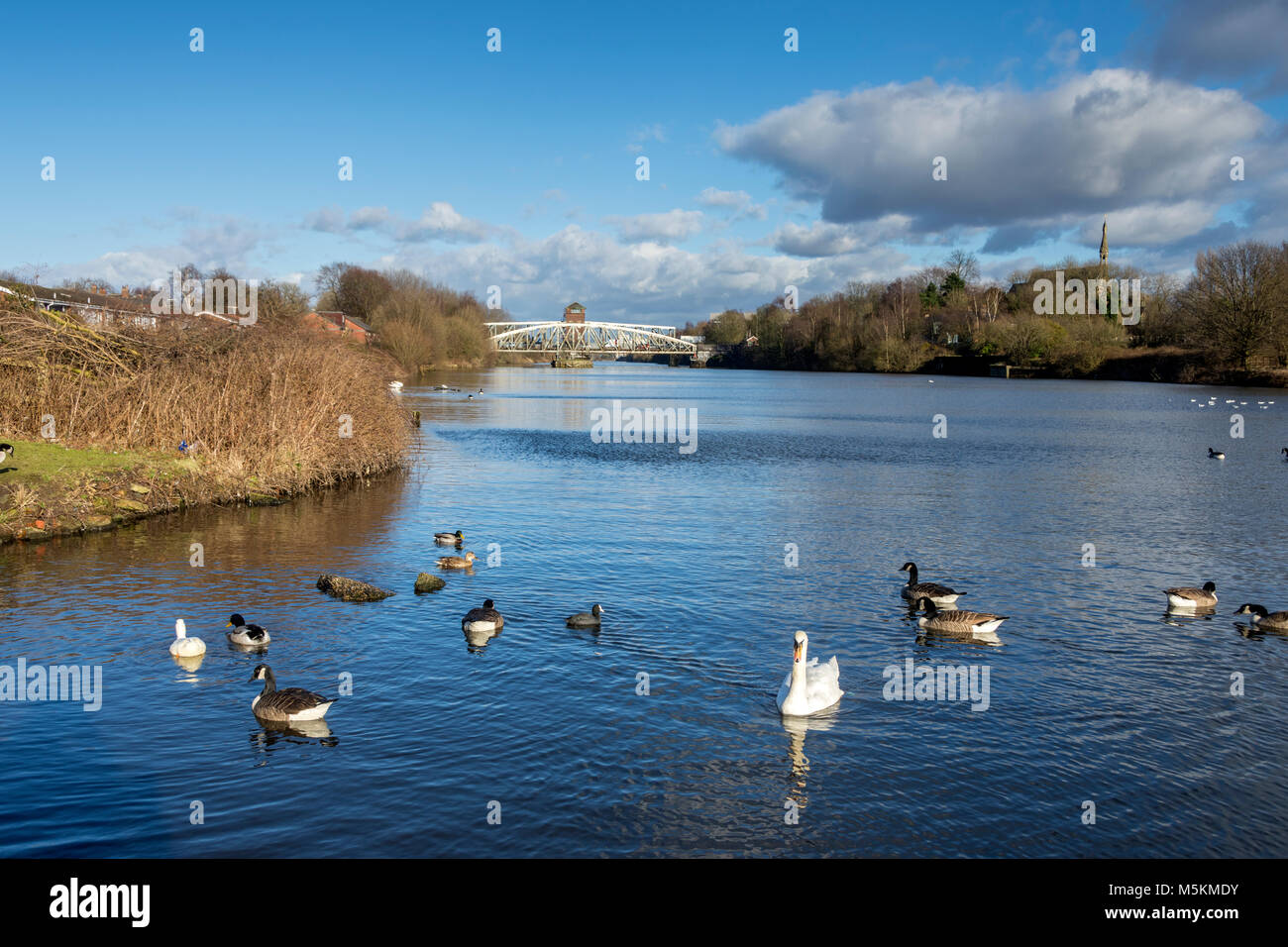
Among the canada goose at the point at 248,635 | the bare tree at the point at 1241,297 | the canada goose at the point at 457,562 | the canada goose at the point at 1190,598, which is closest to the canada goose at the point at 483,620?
the canada goose at the point at 248,635

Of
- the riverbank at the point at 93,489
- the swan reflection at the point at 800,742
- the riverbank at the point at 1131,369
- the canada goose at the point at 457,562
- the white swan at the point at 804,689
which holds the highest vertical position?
the riverbank at the point at 1131,369

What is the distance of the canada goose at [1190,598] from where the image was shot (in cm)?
1562

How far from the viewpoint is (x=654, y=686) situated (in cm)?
1227

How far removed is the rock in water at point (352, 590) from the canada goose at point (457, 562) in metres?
1.94

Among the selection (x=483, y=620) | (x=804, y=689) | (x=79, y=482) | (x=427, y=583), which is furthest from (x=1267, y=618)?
(x=79, y=482)

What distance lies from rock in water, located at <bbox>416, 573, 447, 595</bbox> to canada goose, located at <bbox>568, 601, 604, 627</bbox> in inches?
141

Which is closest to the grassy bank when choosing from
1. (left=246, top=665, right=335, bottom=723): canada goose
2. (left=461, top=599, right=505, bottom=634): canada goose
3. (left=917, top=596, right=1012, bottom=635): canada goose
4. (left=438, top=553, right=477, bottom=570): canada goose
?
(left=438, top=553, right=477, bottom=570): canada goose

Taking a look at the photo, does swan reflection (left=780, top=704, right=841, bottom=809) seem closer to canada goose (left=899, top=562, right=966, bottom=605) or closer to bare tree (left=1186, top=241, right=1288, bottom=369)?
canada goose (left=899, top=562, right=966, bottom=605)

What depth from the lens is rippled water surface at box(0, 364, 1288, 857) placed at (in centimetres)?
859

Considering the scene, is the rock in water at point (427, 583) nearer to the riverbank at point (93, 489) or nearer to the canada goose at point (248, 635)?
the canada goose at point (248, 635)
